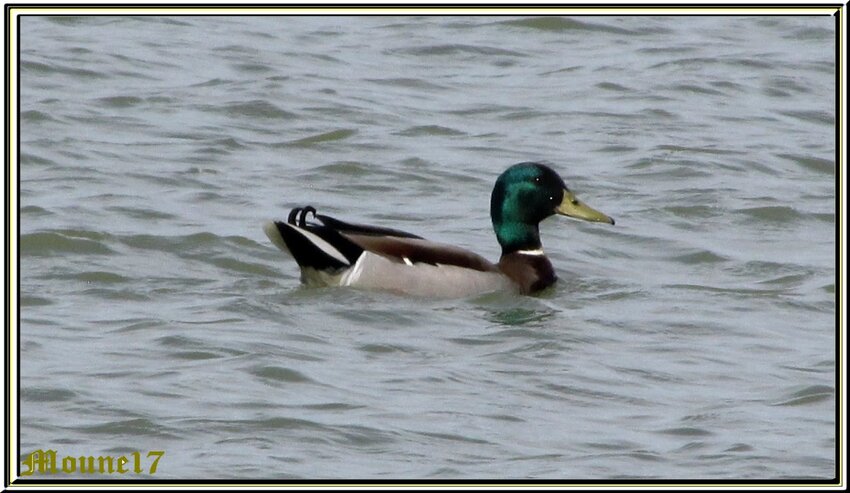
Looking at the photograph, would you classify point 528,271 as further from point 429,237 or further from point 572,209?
point 429,237

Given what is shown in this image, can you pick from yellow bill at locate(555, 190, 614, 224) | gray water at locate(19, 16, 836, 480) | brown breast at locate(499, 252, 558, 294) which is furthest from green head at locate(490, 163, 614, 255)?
gray water at locate(19, 16, 836, 480)

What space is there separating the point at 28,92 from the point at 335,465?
372 inches

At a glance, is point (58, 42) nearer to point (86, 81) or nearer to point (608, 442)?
point (86, 81)

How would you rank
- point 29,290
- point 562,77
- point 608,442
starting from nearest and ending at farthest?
point 608,442 < point 29,290 < point 562,77

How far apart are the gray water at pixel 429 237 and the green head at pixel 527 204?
1.24 feet

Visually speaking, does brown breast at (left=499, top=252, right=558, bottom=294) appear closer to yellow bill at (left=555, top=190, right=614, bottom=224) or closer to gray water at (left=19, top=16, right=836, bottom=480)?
gray water at (left=19, top=16, right=836, bottom=480)

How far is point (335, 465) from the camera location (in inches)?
292

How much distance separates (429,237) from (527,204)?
3.29ft

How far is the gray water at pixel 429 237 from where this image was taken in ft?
26.0

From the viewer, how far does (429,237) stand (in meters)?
12.9

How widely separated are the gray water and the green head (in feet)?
1.24

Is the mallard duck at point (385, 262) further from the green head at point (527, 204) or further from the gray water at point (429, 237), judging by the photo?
the green head at point (527, 204)

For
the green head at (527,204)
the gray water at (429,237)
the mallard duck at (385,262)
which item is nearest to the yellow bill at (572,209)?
the green head at (527,204)
